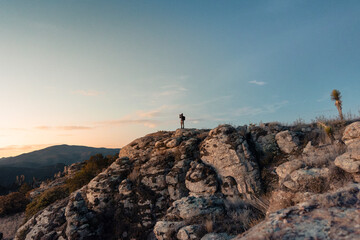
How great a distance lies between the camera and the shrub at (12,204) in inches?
934

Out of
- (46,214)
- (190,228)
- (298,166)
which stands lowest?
(46,214)

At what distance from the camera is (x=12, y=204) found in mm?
24500

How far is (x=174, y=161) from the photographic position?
51.7 ft

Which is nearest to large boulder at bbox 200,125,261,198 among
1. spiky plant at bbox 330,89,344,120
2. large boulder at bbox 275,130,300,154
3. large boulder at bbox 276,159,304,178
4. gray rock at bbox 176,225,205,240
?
large boulder at bbox 275,130,300,154

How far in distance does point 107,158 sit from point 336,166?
24551 mm

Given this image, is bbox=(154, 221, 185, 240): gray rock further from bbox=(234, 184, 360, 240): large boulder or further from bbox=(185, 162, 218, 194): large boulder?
bbox=(185, 162, 218, 194): large boulder

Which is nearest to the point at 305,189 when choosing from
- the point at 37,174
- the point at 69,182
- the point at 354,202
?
the point at 354,202

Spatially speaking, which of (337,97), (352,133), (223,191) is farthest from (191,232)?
(337,97)

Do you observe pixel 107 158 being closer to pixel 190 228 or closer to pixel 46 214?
pixel 46 214

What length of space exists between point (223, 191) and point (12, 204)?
28.6 m

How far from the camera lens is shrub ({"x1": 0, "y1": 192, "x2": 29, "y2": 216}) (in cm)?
2373

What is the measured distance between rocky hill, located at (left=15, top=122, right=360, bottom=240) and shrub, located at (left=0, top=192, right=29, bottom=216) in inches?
532

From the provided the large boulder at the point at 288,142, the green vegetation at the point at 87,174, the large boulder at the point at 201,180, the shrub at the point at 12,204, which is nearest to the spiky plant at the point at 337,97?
the large boulder at the point at 288,142

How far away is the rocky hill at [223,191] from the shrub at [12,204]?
532 inches
